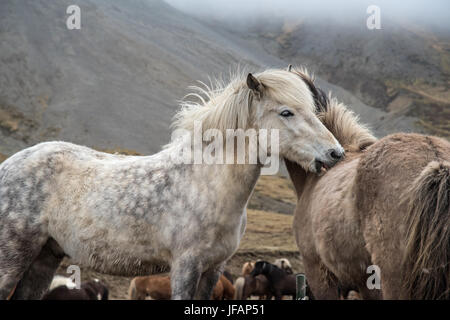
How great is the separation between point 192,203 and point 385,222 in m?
1.68

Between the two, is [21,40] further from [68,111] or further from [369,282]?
[369,282]

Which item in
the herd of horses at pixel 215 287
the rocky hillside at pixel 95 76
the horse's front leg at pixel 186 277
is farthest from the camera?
the rocky hillside at pixel 95 76

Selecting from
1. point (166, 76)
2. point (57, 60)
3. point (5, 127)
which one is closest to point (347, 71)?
point (166, 76)

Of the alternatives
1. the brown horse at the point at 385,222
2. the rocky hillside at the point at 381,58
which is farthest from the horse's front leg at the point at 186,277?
the rocky hillside at the point at 381,58

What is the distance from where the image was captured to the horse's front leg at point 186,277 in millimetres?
4191

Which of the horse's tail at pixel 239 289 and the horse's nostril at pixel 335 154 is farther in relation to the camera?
the horse's tail at pixel 239 289

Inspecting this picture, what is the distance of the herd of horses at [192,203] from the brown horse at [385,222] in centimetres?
2

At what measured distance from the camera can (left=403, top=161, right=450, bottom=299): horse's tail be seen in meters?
3.15

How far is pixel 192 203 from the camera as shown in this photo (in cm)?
448

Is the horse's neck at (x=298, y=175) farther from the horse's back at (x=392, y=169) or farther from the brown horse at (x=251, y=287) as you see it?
the brown horse at (x=251, y=287)

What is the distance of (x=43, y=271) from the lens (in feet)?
16.6

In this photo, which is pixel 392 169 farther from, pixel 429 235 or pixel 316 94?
pixel 316 94

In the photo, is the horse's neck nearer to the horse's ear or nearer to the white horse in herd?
the white horse in herd

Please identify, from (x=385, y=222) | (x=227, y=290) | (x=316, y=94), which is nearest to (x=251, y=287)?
(x=227, y=290)
